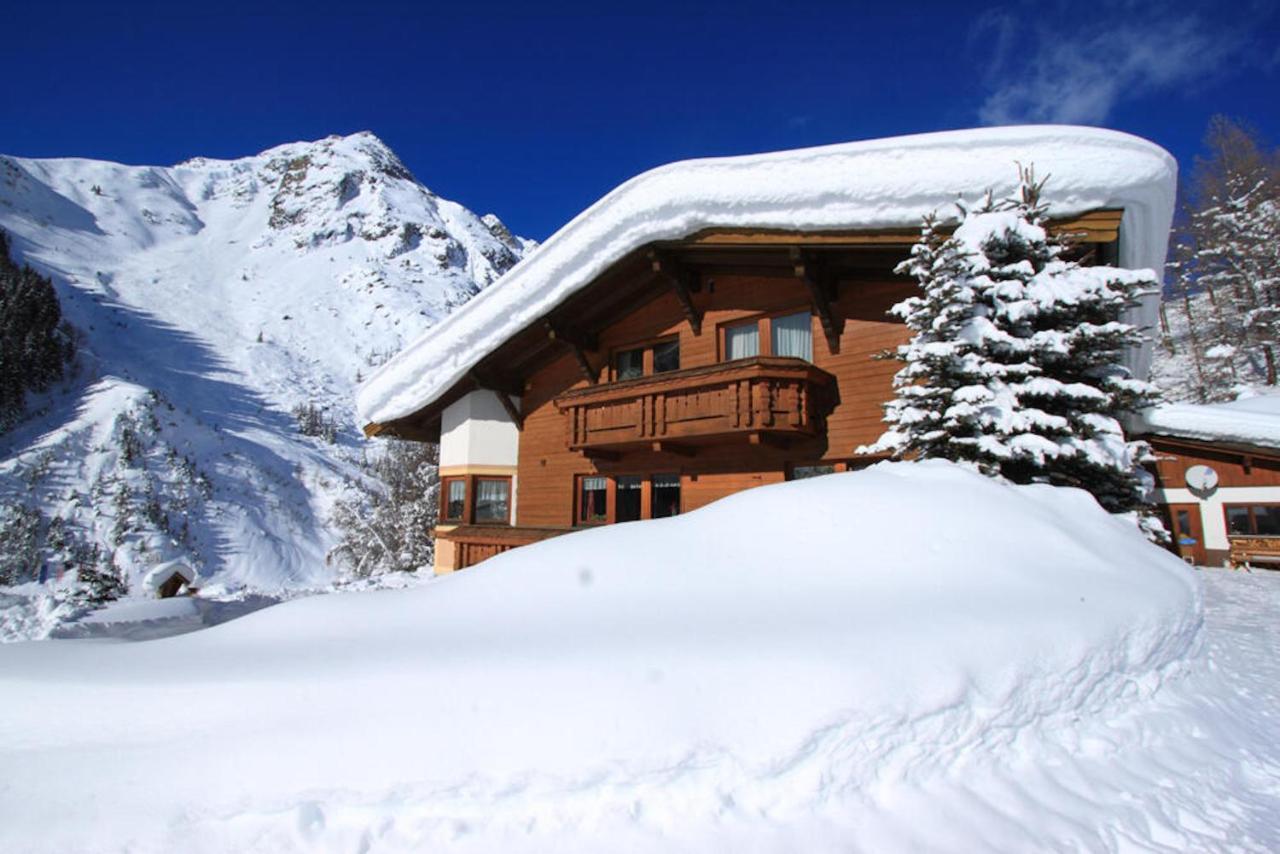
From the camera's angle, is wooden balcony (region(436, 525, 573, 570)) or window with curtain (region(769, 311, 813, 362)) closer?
window with curtain (region(769, 311, 813, 362))

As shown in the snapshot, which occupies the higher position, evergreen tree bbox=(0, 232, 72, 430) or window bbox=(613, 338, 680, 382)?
evergreen tree bbox=(0, 232, 72, 430)

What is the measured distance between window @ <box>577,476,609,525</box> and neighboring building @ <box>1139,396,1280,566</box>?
444 inches

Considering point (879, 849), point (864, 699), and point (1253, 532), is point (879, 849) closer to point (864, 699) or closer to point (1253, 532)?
point (864, 699)

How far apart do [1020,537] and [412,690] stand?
426cm

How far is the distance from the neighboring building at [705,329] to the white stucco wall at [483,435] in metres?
0.04

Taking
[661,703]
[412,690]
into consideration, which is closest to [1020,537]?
[661,703]

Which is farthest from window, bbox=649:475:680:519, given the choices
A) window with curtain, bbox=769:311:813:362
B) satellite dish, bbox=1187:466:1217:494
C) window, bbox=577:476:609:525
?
satellite dish, bbox=1187:466:1217:494

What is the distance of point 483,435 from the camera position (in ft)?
49.8

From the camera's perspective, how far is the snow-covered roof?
38.1ft

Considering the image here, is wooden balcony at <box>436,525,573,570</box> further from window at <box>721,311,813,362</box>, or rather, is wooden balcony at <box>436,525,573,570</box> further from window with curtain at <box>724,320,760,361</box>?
window at <box>721,311,813,362</box>

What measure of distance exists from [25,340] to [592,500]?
50602 mm

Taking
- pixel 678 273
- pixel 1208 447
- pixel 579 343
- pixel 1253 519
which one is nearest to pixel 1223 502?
pixel 1253 519

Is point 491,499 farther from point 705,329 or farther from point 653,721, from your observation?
point 653,721

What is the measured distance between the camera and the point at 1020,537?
4.44m
